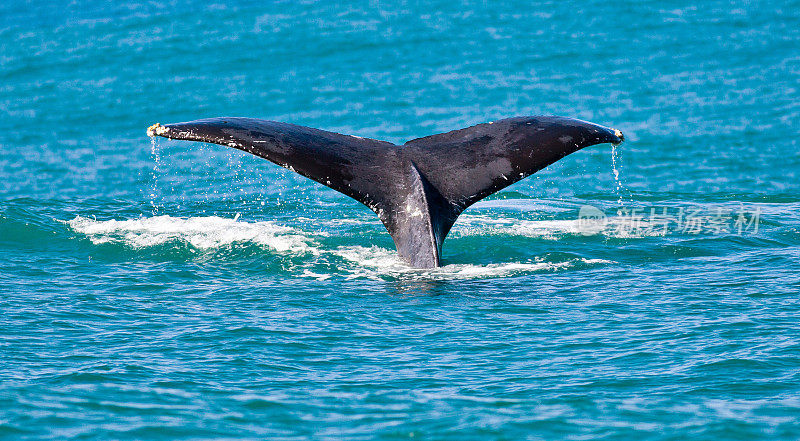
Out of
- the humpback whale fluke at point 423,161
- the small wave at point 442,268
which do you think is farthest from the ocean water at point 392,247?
the humpback whale fluke at point 423,161

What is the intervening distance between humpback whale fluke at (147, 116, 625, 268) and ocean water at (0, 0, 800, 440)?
26.0 inches

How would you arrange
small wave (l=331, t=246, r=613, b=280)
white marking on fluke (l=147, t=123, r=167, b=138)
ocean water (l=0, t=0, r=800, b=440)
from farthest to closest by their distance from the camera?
1. small wave (l=331, t=246, r=613, b=280)
2. white marking on fluke (l=147, t=123, r=167, b=138)
3. ocean water (l=0, t=0, r=800, b=440)

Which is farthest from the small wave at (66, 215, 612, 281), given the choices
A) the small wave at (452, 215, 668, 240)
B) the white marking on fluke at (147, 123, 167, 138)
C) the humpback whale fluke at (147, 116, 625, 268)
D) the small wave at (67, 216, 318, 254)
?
the white marking on fluke at (147, 123, 167, 138)

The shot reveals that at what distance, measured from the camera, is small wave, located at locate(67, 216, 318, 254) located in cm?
1266

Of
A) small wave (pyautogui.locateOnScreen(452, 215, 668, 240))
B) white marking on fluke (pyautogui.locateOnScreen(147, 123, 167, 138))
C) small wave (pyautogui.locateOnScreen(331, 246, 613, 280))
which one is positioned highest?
white marking on fluke (pyautogui.locateOnScreen(147, 123, 167, 138))

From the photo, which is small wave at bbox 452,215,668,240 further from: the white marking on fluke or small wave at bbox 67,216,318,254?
the white marking on fluke

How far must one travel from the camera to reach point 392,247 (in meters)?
Answer: 12.5

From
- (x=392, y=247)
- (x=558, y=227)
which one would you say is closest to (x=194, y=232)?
(x=392, y=247)

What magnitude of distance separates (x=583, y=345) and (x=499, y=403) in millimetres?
1518

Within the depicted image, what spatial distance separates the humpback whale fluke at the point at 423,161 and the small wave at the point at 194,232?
5.92ft

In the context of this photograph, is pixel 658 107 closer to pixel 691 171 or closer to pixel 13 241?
pixel 691 171

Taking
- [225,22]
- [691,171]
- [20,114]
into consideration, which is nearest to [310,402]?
[691,171]

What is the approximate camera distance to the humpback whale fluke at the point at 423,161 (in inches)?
412

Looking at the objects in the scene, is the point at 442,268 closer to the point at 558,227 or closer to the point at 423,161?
the point at 423,161
